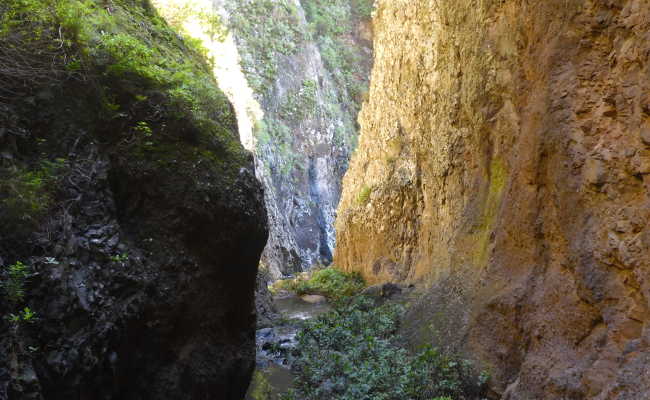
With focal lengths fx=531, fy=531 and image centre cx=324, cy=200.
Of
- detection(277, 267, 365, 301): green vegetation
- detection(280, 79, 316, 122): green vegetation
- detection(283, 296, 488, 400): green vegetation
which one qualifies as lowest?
detection(277, 267, 365, 301): green vegetation

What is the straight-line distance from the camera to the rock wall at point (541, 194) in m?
4.21

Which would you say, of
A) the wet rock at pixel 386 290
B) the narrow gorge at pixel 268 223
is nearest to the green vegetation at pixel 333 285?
the wet rock at pixel 386 290

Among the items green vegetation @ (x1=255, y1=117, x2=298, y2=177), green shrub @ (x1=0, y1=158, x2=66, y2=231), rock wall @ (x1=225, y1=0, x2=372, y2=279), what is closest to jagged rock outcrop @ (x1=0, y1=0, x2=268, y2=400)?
green shrub @ (x1=0, y1=158, x2=66, y2=231)

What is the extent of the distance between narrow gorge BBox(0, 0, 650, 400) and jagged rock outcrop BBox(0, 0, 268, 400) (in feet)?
0.07

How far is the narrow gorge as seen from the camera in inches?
169

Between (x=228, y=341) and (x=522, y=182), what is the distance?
403 cm

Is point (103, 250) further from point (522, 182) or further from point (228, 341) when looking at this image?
point (522, 182)

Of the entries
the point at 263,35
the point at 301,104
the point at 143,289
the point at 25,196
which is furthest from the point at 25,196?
the point at 301,104

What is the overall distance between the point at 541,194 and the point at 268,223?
3.36 m

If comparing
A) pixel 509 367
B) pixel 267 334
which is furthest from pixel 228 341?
pixel 267 334

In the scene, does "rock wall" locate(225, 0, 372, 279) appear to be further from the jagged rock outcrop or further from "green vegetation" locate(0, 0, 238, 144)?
the jagged rock outcrop

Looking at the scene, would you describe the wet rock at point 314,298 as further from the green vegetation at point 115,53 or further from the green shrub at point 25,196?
the green shrub at point 25,196

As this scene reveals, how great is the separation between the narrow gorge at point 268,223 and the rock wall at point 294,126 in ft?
A: 52.1

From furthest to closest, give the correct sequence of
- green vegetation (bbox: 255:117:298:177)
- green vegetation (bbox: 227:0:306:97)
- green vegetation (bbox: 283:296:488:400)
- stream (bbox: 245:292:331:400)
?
green vegetation (bbox: 227:0:306:97), green vegetation (bbox: 255:117:298:177), stream (bbox: 245:292:331:400), green vegetation (bbox: 283:296:488:400)
